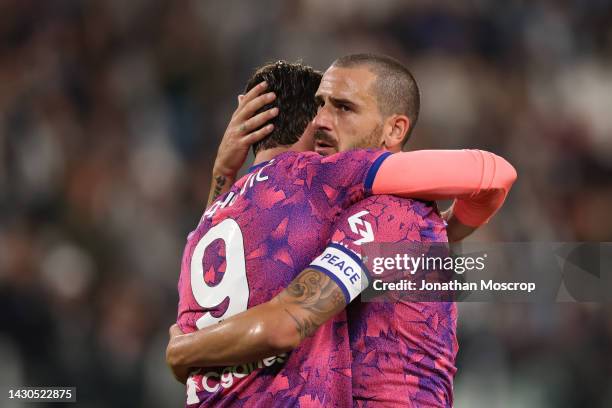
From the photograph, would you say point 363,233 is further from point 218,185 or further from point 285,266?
point 218,185

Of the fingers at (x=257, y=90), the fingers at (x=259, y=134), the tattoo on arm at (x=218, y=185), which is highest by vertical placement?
the fingers at (x=257, y=90)

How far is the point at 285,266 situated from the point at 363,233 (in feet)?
0.87

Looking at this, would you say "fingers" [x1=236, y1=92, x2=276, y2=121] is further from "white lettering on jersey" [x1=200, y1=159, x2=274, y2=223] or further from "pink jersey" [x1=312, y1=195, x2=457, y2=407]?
"pink jersey" [x1=312, y1=195, x2=457, y2=407]

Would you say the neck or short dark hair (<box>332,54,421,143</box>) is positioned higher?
short dark hair (<box>332,54,421,143</box>)

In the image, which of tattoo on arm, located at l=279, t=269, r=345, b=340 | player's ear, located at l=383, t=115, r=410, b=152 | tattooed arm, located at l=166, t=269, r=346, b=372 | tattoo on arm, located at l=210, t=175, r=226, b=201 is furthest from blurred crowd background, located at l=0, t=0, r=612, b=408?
tattoo on arm, located at l=279, t=269, r=345, b=340

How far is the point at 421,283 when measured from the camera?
2646mm

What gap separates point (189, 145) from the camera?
19.7ft

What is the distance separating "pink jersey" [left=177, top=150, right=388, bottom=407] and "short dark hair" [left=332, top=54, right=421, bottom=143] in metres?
0.57

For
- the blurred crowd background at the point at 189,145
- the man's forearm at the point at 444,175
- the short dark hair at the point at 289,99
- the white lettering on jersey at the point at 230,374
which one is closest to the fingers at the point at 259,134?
the short dark hair at the point at 289,99

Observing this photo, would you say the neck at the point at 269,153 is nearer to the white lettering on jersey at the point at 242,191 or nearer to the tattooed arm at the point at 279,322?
the white lettering on jersey at the point at 242,191

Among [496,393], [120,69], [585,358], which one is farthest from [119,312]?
[585,358]

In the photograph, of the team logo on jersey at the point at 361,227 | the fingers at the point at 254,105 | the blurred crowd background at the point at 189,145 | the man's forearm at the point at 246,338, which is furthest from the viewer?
the blurred crowd background at the point at 189,145

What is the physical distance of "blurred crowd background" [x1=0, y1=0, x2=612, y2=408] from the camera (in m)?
5.15

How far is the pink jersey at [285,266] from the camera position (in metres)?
2.47
